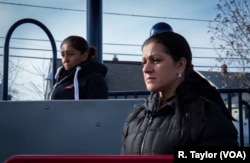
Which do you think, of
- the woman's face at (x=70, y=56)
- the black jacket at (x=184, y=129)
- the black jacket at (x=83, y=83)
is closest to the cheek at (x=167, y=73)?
the black jacket at (x=184, y=129)

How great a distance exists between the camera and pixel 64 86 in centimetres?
284

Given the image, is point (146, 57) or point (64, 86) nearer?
point (146, 57)

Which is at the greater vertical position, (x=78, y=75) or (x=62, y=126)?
(x=78, y=75)

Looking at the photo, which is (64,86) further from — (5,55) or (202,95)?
(202,95)

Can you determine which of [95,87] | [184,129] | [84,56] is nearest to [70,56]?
[84,56]

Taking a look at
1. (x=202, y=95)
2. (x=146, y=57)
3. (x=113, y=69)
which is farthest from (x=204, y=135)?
(x=113, y=69)

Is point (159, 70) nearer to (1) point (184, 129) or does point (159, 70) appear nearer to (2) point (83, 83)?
(1) point (184, 129)

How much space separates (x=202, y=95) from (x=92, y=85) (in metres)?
1.14

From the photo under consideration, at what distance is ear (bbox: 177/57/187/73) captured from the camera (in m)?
1.90

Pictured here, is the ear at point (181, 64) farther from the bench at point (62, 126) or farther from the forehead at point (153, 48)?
the bench at point (62, 126)

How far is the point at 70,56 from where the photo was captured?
3.02 metres

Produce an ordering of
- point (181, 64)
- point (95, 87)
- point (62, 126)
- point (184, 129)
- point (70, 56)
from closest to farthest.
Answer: point (184, 129) → point (181, 64) → point (62, 126) → point (95, 87) → point (70, 56)

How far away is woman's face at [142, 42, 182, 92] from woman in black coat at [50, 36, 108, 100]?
0.92 metres

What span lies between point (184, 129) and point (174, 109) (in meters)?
0.13
